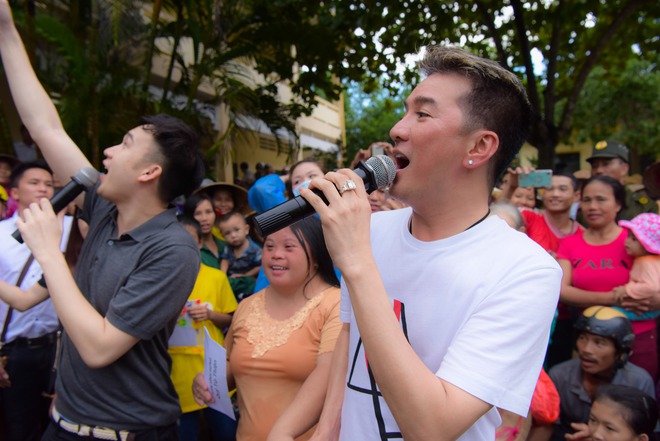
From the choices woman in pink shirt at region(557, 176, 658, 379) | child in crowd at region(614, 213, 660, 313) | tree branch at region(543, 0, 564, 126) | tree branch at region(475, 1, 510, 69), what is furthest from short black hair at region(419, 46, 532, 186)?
tree branch at region(475, 1, 510, 69)

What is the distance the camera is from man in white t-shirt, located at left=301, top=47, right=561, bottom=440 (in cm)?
108

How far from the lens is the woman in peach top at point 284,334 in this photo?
2105mm

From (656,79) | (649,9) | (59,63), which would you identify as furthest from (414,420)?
(656,79)

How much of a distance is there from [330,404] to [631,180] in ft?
27.9

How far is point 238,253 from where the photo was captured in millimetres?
4590

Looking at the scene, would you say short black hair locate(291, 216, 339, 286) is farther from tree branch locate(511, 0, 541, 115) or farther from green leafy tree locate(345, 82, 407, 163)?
green leafy tree locate(345, 82, 407, 163)

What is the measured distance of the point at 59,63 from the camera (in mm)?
6457

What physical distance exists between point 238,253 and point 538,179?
2657mm

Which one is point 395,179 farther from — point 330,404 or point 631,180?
point 631,180

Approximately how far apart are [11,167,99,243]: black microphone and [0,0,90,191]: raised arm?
0.85 ft

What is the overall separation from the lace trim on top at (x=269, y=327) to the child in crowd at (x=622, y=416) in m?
1.57

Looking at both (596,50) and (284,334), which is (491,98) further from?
(596,50)

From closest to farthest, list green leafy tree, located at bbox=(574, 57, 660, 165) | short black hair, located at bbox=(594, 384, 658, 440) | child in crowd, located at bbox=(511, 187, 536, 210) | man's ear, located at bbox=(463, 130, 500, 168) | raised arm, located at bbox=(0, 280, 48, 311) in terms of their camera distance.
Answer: man's ear, located at bbox=(463, 130, 500, 168), raised arm, located at bbox=(0, 280, 48, 311), short black hair, located at bbox=(594, 384, 658, 440), child in crowd, located at bbox=(511, 187, 536, 210), green leafy tree, located at bbox=(574, 57, 660, 165)

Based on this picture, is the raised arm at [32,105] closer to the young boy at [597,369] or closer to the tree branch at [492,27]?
the young boy at [597,369]
